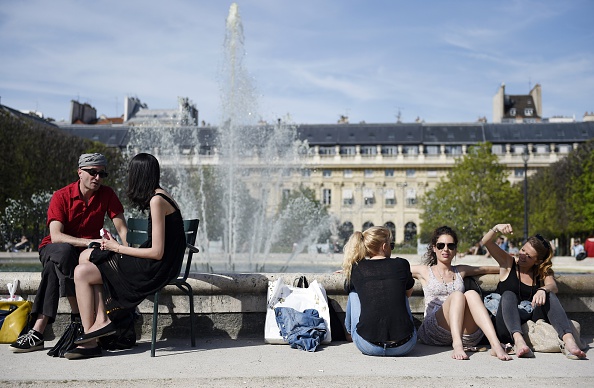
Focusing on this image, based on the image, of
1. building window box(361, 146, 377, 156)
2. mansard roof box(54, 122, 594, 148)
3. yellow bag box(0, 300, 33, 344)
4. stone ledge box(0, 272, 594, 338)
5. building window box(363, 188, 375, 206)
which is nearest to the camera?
yellow bag box(0, 300, 33, 344)

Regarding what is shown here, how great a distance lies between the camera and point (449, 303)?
15.5 ft

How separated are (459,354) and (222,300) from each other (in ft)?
6.44

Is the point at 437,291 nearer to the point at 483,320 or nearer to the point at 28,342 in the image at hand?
the point at 483,320

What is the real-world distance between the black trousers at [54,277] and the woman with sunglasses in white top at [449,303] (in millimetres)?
2669

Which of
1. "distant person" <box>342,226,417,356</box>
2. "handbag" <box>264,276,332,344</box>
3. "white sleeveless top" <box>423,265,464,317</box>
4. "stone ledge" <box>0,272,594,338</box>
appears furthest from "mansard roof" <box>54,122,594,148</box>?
"distant person" <box>342,226,417,356</box>

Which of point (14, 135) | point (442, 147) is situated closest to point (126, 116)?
point (442, 147)

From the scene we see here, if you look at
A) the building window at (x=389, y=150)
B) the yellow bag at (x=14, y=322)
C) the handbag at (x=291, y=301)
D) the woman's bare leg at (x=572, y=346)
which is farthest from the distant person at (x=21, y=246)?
the building window at (x=389, y=150)

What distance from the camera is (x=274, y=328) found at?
5039 millimetres

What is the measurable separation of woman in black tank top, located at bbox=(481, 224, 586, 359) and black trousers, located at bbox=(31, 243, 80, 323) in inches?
118

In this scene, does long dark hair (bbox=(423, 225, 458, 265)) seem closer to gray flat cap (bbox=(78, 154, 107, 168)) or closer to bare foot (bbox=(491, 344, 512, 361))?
bare foot (bbox=(491, 344, 512, 361))

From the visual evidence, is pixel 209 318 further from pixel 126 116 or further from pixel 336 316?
pixel 126 116

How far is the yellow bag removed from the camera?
480cm

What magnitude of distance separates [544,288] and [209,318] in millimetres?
2681

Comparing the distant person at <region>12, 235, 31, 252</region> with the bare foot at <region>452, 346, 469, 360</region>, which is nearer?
the bare foot at <region>452, 346, 469, 360</region>
